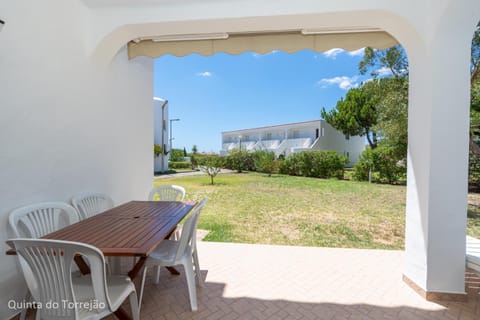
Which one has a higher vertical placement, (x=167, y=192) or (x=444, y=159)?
(x=444, y=159)

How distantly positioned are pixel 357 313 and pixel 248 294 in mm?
1223

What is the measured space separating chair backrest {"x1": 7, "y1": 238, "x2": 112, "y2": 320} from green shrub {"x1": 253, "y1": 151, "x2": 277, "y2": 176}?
50.9 ft

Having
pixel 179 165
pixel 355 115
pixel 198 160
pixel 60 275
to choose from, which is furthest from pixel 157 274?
pixel 355 115

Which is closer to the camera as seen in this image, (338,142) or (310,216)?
(310,216)

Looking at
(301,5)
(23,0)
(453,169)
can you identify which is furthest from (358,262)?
(23,0)

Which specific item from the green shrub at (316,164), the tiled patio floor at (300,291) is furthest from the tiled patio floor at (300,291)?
the green shrub at (316,164)

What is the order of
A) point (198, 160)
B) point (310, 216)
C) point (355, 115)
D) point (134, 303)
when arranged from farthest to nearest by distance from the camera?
point (355, 115), point (198, 160), point (310, 216), point (134, 303)

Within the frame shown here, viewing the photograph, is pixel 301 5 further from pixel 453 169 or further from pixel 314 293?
pixel 314 293

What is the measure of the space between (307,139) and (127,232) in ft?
72.7

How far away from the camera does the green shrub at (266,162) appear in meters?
17.2

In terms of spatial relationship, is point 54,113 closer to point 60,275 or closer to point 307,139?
point 60,275

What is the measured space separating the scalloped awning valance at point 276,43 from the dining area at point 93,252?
99.9 inches

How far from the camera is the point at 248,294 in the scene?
290 centimetres

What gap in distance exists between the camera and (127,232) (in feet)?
7.63
